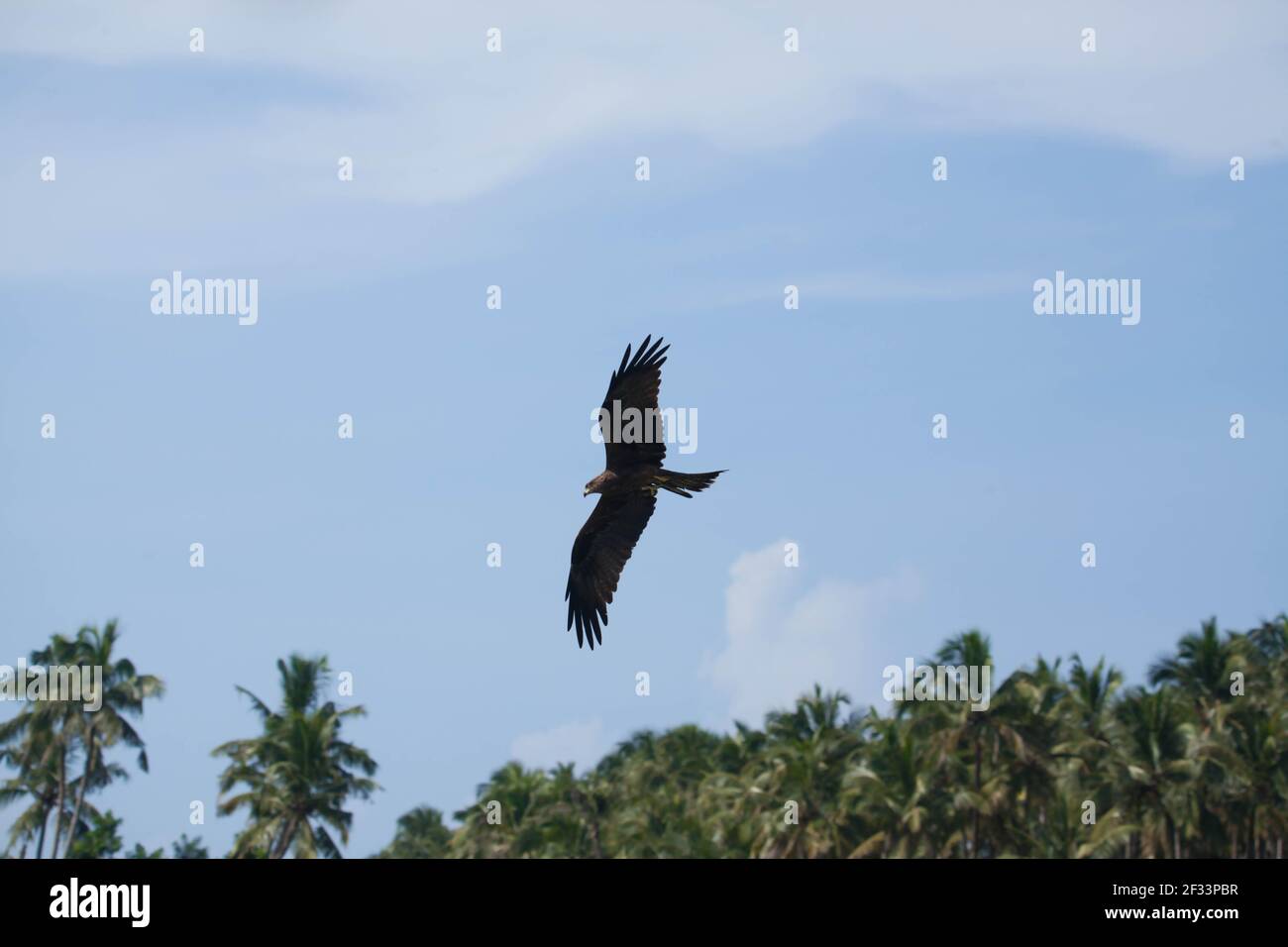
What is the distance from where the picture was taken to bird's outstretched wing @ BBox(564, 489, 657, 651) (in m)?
23.5

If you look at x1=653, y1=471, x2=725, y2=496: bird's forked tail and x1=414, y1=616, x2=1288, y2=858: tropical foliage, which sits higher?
x1=653, y1=471, x2=725, y2=496: bird's forked tail

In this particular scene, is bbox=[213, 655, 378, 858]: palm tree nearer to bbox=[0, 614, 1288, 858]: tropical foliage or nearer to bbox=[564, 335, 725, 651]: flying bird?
bbox=[0, 614, 1288, 858]: tropical foliage

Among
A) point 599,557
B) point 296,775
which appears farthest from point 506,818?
point 599,557

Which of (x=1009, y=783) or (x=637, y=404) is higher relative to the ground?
(x=637, y=404)

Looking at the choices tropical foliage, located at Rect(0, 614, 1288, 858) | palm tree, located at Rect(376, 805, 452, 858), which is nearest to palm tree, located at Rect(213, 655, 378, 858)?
tropical foliage, located at Rect(0, 614, 1288, 858)

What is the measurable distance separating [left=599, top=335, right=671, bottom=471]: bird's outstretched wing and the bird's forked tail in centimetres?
23

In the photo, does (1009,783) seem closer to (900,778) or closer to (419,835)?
(900,778)

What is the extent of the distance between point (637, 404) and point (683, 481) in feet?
3.87

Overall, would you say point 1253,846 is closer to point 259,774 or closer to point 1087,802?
point 1087,802

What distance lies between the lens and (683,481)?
21719mm

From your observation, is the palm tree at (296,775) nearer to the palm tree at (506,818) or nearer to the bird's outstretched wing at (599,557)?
the palm tree at (506,818)

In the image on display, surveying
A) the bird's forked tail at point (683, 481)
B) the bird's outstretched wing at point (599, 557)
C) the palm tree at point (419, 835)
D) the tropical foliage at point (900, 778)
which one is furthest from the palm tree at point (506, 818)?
the bird's forked tail at point (683, 481)

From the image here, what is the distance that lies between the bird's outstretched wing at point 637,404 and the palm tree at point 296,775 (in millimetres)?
33641

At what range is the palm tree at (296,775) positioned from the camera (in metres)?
53.3
